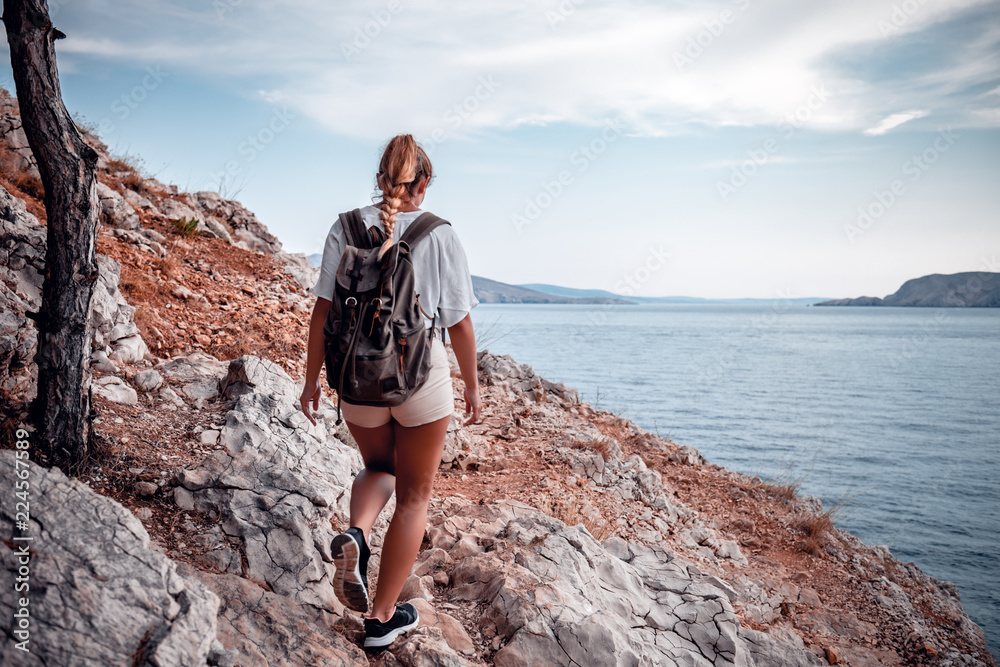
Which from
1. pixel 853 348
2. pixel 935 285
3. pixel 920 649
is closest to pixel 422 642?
pixel 920 649

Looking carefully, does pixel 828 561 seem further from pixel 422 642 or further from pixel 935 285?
pixel 935 285

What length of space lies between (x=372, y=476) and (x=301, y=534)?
1.00 metres

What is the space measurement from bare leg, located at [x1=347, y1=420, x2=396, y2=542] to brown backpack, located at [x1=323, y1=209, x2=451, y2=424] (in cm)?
27

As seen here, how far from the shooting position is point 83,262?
10.6 feet

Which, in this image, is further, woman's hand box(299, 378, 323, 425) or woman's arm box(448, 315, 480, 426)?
woman's hand box(299, 378, 323, 425)

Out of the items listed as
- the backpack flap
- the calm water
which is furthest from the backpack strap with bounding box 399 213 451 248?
the calm water

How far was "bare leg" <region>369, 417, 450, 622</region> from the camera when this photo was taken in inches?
101

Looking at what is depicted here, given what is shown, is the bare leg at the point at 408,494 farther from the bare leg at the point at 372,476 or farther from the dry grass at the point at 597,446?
the dry grass at the point at 597,446

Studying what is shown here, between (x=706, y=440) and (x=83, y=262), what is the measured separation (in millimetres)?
17662

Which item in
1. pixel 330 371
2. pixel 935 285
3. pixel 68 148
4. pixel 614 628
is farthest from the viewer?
pixel 935 285

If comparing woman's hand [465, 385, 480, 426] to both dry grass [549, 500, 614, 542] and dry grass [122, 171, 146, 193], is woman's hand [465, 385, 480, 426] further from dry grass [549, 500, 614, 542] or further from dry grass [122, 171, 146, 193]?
dry grass [122, 171, 146, 193]

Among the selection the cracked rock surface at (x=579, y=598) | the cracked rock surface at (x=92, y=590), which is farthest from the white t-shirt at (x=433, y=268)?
the cracked rock surface at (x=579, y=598)

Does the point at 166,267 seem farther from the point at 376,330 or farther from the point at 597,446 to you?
the point at 376,330

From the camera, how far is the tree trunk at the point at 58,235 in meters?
3.05
